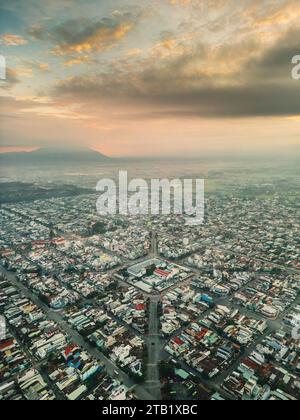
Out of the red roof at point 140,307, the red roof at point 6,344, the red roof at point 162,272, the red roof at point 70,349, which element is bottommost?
the red roof at point 70,349

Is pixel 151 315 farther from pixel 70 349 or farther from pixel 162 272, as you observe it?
pixel 162 272

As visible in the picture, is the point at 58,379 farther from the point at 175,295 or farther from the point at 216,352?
the point at 175,295

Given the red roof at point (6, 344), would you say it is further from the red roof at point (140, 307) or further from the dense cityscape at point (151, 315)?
the red roof at point (140, 307)

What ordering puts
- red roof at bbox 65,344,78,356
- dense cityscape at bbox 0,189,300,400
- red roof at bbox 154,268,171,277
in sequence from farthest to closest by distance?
red roof at bbox 154,268,171,277 → red roof at bbox 65,344,78,356 → dense cityscape at bbox 0,189,300,400

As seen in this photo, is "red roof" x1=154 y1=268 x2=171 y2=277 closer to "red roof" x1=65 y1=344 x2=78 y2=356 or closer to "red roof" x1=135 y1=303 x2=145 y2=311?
"red roof" x1=135 y1=303 x2=145 y2=311

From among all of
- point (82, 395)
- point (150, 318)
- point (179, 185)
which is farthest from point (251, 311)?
point (179, 185)

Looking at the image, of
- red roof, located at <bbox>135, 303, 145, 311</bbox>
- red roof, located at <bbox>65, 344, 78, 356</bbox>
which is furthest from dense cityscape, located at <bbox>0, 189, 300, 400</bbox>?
red roof, located at <bbox>135, 303, 145, 311</bbox>

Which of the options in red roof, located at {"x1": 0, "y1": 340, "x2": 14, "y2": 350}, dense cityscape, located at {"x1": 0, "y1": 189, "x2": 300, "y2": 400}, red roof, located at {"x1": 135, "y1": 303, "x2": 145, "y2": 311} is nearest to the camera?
dense cityscape, located at {"x1": 0, "y1": 189, "x2": 300, "y2": 400}

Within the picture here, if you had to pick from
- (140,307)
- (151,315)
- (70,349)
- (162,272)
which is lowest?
(70,349)

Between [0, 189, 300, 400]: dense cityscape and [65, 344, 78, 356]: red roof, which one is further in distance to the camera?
[65, 344, 78, 356]: red roof

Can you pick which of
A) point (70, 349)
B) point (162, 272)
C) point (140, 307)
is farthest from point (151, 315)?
point (162, 272)

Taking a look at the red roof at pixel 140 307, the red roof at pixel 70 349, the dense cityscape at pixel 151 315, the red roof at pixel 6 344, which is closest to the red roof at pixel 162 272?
the dense cityscape at pixel 151 315
